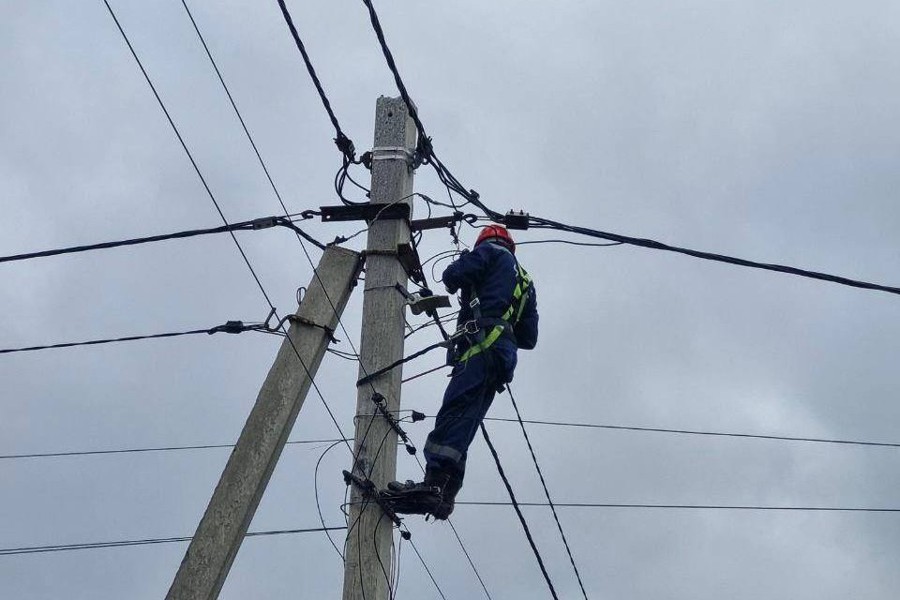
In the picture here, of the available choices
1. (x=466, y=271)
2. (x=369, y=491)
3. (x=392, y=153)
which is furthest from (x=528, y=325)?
(x=369, y=491)

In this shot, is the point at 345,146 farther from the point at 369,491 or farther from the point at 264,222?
the point at 369,491

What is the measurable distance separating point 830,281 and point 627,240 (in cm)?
122

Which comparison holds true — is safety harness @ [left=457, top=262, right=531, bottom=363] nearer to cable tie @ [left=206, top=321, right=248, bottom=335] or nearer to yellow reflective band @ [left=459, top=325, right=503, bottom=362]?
yellow reflective band @ [left=459, top=325, right=503, bottom=362]

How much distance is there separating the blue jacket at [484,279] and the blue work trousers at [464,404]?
0.23 meters

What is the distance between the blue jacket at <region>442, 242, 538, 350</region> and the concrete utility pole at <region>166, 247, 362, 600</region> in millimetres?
589

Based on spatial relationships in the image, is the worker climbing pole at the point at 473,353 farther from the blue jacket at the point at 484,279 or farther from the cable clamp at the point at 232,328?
the cable clamp at the point at 232,328

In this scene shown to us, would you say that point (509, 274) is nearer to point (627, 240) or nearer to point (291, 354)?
point (627, 240)

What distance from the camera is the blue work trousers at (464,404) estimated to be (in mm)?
7461

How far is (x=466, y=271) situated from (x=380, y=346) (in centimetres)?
74

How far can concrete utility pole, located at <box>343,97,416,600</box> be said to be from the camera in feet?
23.1

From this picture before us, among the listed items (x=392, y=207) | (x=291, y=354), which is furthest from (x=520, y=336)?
(x=291, y=354)

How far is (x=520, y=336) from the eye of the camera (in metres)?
8.38

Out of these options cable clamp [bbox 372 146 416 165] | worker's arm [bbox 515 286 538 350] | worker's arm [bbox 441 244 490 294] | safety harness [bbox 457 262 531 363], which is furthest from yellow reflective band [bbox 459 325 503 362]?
cable clamp [bbox 372 146 416 165]

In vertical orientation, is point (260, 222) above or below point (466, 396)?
above
